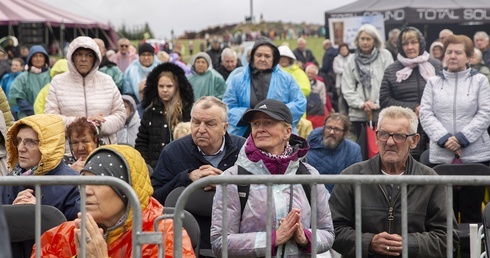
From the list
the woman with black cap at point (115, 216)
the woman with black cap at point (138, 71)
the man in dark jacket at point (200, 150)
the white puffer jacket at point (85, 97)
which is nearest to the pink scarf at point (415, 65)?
the white puffer jacket at point (85, 97)

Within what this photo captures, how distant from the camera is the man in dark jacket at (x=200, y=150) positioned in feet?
24.3

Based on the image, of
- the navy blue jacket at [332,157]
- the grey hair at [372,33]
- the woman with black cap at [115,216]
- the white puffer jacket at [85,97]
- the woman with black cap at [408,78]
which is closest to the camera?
the woman with black cap at [115,216]

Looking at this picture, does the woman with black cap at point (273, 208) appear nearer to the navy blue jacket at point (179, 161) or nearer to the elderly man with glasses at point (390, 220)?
the elderly man with glasses at point (390, 220)

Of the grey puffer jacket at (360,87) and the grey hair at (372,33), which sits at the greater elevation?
the grey hair at (372,33)

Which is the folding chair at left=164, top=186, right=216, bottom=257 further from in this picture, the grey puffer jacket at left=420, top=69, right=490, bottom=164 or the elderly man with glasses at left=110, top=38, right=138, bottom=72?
the elderly man with glasses at left=110, top=38, right=138, bottom=72

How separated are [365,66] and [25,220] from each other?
22.4ft

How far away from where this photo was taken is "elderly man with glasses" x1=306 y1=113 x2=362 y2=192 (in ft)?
30.3

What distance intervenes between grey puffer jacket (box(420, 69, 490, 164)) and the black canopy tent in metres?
14.0

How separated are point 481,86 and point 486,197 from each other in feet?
4.74

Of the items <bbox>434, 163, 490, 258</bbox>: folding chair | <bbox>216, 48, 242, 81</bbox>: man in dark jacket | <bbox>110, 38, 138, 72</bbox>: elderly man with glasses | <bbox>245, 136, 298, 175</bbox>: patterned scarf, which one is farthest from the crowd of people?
<bbox>110, 38, 138, 72</bbox>: elderly man with glasses

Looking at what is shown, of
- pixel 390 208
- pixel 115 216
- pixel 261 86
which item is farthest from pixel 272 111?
pixel 261 86

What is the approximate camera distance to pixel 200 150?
296 inches

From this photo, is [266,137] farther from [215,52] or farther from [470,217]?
[215,52]

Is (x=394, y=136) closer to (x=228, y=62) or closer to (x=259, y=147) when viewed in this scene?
(x=259, y=147)
